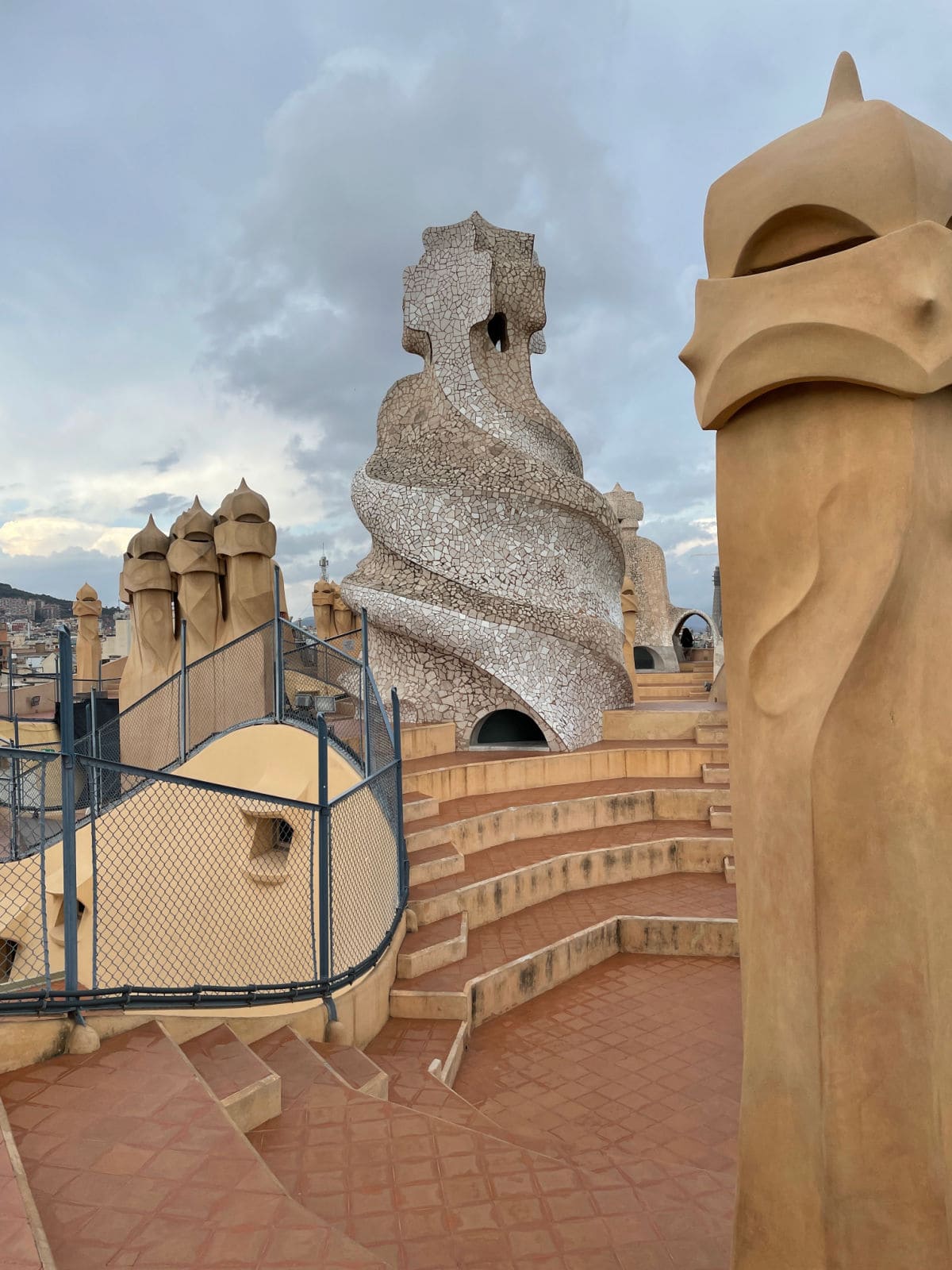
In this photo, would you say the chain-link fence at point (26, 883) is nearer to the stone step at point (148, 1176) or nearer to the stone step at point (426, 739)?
the stone step at point (148, 1176)

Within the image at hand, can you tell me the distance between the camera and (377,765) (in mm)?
7316

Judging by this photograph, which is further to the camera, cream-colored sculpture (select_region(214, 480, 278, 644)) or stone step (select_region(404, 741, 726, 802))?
cream-colored sculpture (select_region(214, 480, 278, 644))

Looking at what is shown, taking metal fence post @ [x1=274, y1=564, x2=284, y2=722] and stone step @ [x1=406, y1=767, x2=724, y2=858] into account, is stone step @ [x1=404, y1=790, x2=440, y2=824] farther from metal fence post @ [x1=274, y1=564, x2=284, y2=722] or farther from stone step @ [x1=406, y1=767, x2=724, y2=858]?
metal fence post @ [x1=274, y1=564, x2=284, y2=722]

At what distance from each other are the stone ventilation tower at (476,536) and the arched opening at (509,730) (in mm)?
651

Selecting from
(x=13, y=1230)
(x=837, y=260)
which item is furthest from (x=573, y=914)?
(x=837, y=260)

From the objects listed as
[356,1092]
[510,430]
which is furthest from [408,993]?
[510,430]

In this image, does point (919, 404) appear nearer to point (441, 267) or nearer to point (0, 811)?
point (441, 267)

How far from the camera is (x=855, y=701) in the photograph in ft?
6.86

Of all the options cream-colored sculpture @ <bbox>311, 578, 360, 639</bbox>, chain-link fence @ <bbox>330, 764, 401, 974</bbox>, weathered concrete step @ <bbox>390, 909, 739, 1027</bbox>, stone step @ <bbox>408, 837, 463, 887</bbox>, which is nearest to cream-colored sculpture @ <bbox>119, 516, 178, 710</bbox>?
stone step @ <bbox>408, 837, 463, 887</bbox>

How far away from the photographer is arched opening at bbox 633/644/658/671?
32.2m

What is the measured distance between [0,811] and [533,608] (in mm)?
8839

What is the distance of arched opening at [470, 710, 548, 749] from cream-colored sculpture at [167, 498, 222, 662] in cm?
409

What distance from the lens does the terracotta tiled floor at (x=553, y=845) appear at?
7.36 metres

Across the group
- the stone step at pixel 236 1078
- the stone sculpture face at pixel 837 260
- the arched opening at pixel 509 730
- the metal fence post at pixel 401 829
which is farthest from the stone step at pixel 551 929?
the stone sculpture face at pixel 837 260
